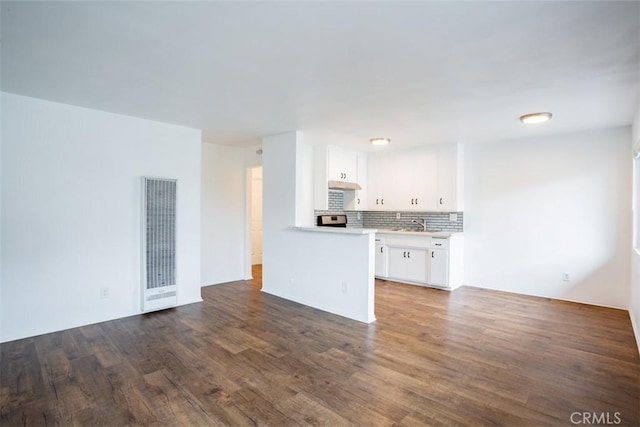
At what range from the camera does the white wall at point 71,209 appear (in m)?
3.17

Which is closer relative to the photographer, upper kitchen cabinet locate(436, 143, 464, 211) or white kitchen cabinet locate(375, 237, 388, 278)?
upper kitchen cabinet locate(436, 143, 464, 211)

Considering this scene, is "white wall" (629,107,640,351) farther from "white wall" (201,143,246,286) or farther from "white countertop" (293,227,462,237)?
"white wall" (201,143,246,286)

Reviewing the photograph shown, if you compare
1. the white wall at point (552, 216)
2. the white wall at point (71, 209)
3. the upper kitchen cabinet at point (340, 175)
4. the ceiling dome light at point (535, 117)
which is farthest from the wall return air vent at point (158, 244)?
the white wall at point (552, 216)

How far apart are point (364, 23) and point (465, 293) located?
14.5ft

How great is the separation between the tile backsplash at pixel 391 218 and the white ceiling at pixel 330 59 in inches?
90.2

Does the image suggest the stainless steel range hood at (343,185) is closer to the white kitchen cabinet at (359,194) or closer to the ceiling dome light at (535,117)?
the white kitchen cabinet at (359,194)

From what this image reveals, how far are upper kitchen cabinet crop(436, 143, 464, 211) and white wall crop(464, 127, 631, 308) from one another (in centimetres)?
19

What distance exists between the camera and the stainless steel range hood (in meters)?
5.70

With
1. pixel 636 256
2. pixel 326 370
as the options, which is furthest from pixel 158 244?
pixel 636 256

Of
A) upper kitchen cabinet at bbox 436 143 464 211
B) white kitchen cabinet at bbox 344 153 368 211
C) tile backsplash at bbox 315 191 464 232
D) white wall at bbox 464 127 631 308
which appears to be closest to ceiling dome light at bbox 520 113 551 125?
white wall at bbox 464 127 631 308

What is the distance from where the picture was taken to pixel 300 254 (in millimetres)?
4527

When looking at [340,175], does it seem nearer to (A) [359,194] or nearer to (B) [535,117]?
(A) [359,194]

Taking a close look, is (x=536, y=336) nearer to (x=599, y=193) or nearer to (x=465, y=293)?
(x=465, y=293)

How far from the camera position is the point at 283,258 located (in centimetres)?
478
